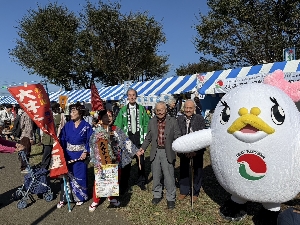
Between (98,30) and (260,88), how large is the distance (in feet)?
78.5

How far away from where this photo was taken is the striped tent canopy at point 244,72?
373 inches

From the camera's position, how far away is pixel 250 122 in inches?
121

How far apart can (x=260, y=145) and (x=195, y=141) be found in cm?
83

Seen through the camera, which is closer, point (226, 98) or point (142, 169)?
point (226, 98)

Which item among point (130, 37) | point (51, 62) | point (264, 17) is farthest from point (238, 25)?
point (51, 62)

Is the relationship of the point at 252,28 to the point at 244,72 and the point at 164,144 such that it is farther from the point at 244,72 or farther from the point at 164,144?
the point at 164,144

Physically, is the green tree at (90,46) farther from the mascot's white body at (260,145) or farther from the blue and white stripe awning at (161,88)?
the mascot's white body at (260,145)

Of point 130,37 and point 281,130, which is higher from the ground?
point 130,37

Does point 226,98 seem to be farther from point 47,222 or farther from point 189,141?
point 47,222

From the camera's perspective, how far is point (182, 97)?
520 inches

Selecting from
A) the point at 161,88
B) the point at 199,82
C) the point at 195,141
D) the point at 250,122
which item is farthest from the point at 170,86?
Answer: the point at 250,122

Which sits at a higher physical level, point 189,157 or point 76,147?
point 76,147

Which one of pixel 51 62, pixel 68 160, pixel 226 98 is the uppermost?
pixel 51 62

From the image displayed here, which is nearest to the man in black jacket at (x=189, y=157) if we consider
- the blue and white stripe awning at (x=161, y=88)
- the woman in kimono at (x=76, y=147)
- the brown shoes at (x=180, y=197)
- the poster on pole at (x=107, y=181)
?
the brown shoes at (x=180, y=197)
